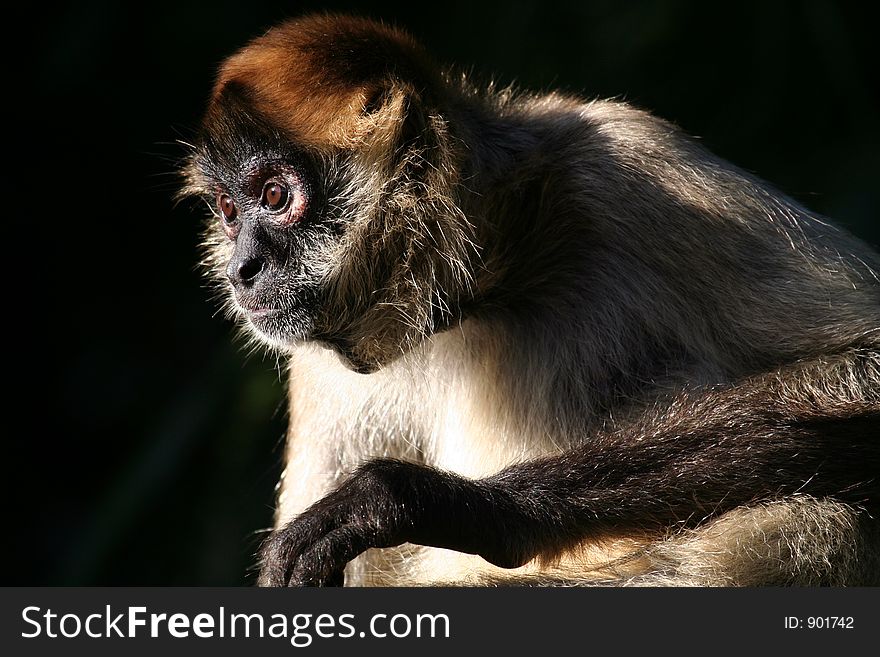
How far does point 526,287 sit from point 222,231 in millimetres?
1139

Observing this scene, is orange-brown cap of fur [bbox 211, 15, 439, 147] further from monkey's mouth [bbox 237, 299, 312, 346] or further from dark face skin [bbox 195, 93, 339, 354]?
monkey's mouth [bbox 237, 299, 312, 346]

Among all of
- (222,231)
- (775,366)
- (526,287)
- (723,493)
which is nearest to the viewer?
(723,493)

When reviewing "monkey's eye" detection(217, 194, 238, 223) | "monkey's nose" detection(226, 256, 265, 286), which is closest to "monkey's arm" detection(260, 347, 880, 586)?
"monkey's nose" detection(226, 256, 265, 286)

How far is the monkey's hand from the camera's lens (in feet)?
8.77

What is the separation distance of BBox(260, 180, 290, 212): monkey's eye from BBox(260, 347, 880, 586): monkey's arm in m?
0.94

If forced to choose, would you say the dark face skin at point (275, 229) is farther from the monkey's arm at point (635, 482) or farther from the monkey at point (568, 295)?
the monkey's arm at point (635, 482)

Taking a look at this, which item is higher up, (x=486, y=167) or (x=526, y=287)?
(x=486, y=167)

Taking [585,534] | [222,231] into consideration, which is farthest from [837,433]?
[222,231]

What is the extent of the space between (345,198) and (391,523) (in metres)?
1.12

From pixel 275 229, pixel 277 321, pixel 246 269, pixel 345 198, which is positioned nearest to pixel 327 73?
pixel 345 198

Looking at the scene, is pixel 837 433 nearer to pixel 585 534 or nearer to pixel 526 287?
pixel 585 534

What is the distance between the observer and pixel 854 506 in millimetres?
2951

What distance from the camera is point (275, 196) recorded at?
3344mm

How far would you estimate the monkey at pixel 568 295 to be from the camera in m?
2.92
